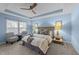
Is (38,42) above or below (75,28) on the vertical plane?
below

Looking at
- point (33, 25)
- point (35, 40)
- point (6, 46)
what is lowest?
point (6, 46)

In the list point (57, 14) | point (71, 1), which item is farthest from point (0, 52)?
point (71, 1)

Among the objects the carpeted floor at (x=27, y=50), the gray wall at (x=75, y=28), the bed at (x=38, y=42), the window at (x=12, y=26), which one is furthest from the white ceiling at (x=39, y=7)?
the carpeted floor at (x=27, y=50)

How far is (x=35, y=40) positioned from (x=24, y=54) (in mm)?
350

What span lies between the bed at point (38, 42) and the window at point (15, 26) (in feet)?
0.61

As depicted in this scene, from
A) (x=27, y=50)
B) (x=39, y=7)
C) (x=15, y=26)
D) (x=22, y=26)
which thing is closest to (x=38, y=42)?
(x=27, y=50)

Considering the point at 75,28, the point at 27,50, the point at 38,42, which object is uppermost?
the point at 75,28

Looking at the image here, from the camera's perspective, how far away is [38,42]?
56.3 inches

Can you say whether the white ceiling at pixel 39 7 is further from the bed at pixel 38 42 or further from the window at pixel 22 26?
the bed at pixel 38 42

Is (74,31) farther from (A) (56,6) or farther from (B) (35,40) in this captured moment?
(B) (35,40)

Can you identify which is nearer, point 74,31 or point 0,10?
point 0,10

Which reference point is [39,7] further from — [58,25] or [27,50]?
[27,50]

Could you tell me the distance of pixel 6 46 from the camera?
55.9 inches

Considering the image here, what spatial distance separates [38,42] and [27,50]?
0.27 meters
